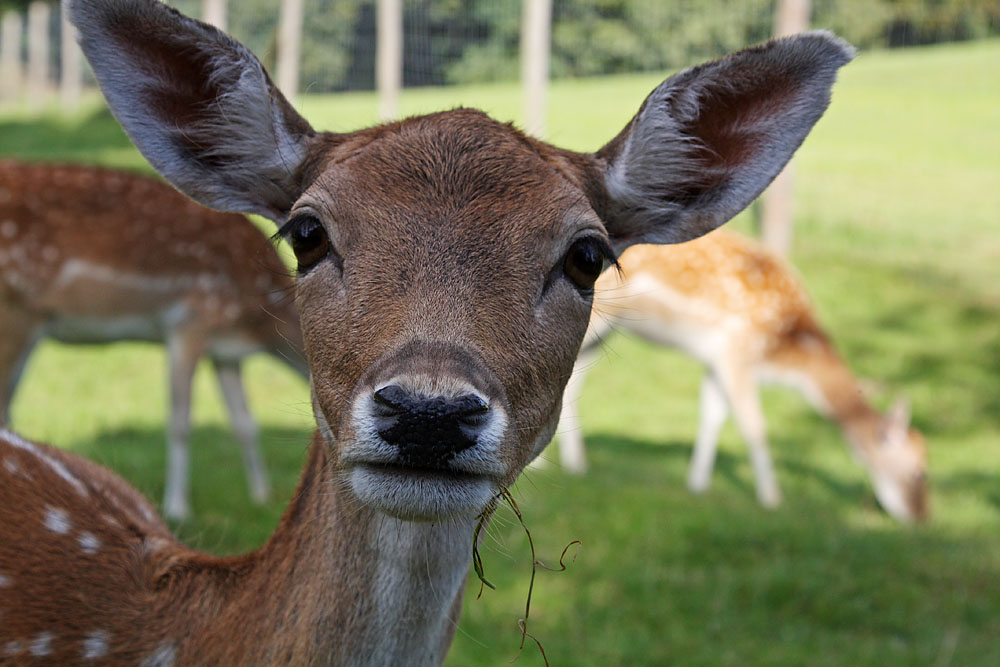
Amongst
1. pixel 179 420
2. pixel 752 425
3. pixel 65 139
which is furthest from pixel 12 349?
pixel 65 139

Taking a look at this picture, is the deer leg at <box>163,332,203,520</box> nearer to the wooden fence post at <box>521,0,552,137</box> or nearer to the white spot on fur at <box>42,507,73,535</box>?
the white spot on fur at <box>42,507,73,535</box>

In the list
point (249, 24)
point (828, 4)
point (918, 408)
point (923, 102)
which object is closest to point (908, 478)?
point (918, 408)

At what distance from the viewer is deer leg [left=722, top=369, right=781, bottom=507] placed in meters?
7.97

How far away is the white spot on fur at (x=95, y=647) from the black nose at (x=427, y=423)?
962 millimetres

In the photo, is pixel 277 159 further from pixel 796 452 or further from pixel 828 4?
pixel 828 4

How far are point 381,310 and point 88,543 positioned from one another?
1.01 metres

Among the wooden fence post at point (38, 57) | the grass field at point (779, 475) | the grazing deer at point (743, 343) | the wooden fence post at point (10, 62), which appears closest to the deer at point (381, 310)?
the grass field at point (779, 475)

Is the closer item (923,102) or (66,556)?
(66,556)

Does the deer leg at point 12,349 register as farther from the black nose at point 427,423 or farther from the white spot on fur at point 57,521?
the black nose at point 427,423

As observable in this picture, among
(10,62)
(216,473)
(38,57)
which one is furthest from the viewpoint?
(10,62)

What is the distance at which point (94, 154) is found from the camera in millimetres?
19484

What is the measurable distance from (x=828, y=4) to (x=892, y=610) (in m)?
13.8

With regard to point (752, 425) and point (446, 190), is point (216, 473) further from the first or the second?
point (446, 190)

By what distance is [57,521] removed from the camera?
8.02 ft
